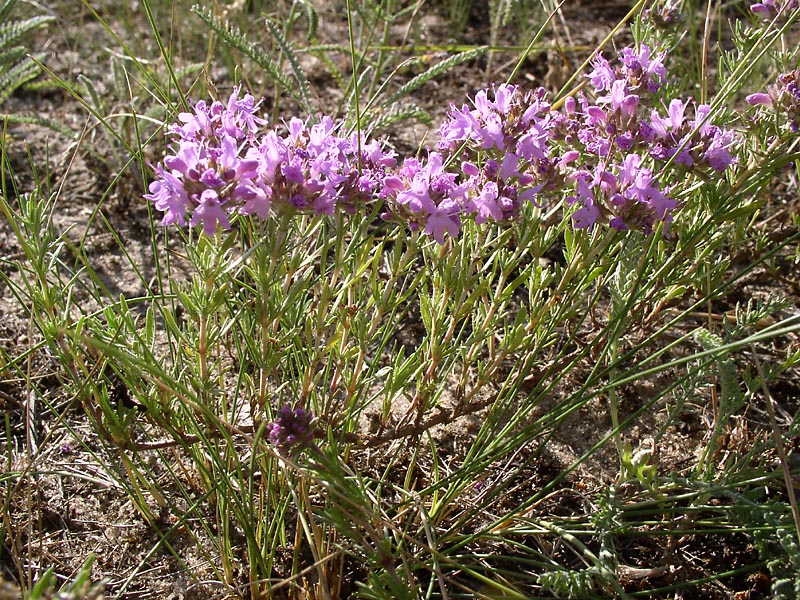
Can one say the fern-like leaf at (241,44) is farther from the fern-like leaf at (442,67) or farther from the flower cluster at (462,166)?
the flower cluster at (462,166)

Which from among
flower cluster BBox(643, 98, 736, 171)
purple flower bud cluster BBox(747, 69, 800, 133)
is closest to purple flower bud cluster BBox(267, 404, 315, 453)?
flower cluster BBox(643, 98, 736, 171)

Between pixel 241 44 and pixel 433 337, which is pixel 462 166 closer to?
pixel 433 337

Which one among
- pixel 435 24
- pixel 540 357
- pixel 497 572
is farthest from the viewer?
pixel 435 24

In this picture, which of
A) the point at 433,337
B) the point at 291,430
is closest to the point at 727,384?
the point at 433,337

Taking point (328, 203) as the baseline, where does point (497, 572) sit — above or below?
below

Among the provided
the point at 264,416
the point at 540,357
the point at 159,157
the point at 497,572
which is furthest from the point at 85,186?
the point at 497,572

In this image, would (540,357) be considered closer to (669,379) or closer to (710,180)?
(669,379)

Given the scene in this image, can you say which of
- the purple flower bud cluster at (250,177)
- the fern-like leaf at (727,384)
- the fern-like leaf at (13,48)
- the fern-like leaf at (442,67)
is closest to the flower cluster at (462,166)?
the purple flower bud cluster at (250,177)

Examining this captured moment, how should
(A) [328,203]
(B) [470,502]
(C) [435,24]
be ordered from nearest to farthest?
(A) [328,203]
(B) [470,502]
(C) [435,24]
